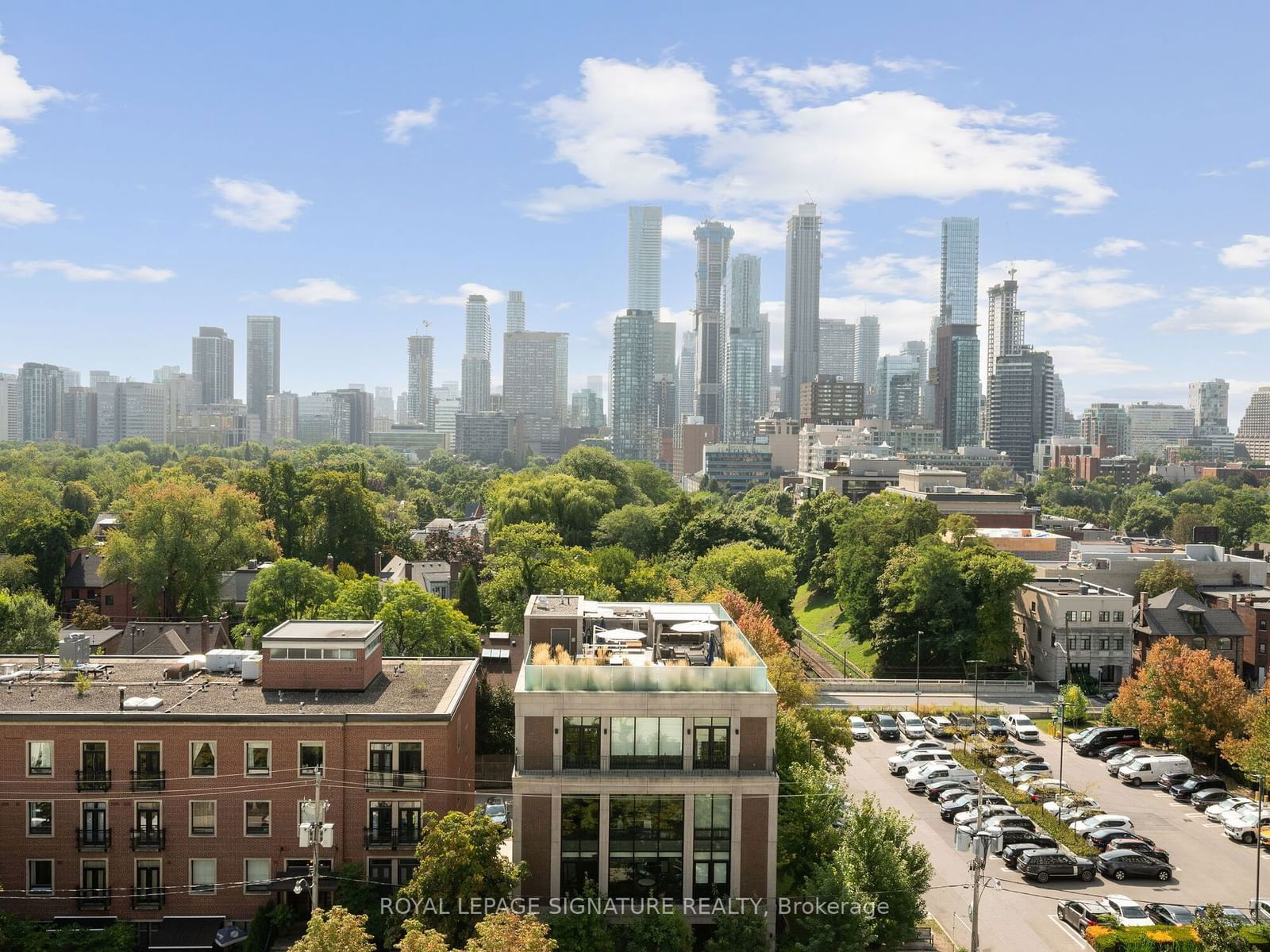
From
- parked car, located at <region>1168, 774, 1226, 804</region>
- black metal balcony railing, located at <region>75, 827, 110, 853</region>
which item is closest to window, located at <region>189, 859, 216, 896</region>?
black metal balcony railing, located at <region>75, 827, 110, 853</region>

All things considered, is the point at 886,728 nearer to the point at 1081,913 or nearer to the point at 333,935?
the point at 1081,913

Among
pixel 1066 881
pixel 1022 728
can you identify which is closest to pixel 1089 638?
pixel 1022 728

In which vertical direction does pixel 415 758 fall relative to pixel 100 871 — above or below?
above

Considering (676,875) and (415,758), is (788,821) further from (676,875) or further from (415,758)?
(415,758)

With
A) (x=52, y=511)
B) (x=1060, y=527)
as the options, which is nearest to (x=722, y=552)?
(x=52, y=511)

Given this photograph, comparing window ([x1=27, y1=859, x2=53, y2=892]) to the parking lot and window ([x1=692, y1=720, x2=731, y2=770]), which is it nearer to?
window ([x1=692, y1=720, x2=731, y2=770])

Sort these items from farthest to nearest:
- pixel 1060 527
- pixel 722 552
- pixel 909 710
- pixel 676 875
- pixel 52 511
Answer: pixel 1060 527 → pixel 52 511 → pixel 722 552 → pixel 909 710 → pixel 676 875
